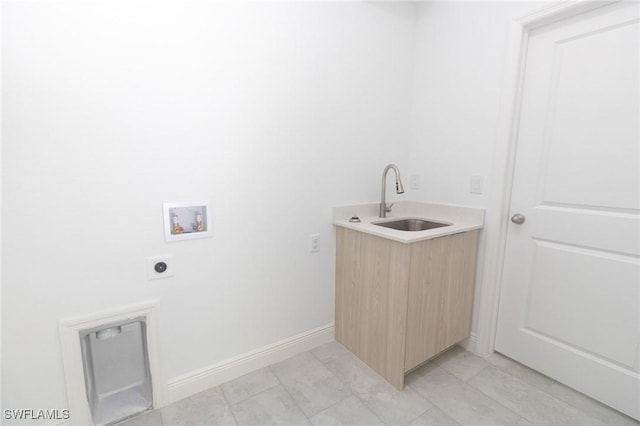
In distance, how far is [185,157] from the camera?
1.36 metres

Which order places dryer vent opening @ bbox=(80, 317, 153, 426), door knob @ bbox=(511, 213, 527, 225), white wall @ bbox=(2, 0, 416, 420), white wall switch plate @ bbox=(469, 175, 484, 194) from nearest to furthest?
white wall @ bbox=(2, 0, 416, 420) → dryer vent opening @ bbox=(80, 317, 153, 426) → door knob @ bbox=(511, 213, 527, 225) → white wall switch plate @ bbox=(469, 175, 484, 194)

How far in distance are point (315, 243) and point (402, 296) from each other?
0.62m

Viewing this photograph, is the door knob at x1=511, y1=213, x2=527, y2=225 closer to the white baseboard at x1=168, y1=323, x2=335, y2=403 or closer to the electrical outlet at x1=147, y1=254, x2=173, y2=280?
the white baseboard at x1=168, y1=323, x2=335, y2=403

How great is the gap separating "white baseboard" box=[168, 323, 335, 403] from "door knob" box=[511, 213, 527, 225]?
1.32 m

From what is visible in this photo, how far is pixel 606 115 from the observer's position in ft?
4.42

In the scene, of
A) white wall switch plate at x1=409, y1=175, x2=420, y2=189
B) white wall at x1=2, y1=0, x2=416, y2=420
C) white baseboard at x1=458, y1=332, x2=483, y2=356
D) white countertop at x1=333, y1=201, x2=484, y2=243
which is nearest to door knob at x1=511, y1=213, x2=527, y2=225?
white countertop at x1=333, y1=201, x2=484, y2=243

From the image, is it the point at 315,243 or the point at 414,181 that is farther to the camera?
the point at 414,181

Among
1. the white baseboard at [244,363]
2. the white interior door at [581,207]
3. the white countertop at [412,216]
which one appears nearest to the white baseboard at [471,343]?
the white interior door at [581,207]

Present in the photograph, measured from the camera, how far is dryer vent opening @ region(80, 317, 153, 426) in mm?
1293

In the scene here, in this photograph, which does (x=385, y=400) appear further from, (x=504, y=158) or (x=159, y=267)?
(x=504, y=158)

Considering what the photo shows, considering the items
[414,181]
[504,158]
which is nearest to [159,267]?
[414,181]

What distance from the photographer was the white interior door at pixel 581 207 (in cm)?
132

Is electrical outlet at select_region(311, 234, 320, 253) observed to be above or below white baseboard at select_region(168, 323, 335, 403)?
above

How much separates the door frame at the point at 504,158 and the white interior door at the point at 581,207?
0.04 m
